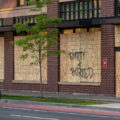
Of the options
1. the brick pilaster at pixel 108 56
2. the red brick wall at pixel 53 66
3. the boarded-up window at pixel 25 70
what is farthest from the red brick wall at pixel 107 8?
the boarded-up window at pixel 25 70

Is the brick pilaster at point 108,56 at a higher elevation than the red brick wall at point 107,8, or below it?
below

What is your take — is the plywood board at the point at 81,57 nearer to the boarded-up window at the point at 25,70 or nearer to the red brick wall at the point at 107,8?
the red brick wall at the point at 107,8

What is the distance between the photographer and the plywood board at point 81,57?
3234 centimetres

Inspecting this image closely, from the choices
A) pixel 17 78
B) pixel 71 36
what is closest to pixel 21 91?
pixel 17 78

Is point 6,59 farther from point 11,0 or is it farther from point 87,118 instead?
point 87,118

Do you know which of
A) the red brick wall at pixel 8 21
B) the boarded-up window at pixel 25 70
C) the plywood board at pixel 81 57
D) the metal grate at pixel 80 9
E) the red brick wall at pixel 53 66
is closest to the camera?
the plywood board at pixel 81 57

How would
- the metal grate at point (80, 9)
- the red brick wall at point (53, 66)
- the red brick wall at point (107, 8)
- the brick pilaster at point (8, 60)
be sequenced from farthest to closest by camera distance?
the brick pilaster at point (8, 60) < the red brick wall at point (53, 66) < the metal grate at point (80, 9) < the red brick wall at point (107, 8)

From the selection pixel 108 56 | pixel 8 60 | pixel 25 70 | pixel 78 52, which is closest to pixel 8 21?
pixel 8 60

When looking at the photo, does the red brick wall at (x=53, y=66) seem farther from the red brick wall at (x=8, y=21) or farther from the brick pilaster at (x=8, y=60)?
the red brick wall at (x=8, y=21)

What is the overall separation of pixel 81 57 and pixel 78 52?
1.49 ft

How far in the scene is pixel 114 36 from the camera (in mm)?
31172

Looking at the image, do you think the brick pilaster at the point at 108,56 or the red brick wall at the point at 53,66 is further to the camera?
the red brick wall at the point at 53,66

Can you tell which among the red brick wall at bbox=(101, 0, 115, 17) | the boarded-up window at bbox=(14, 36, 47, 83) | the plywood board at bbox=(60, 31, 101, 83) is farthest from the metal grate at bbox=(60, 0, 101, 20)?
the boarded-up window at bbox=(14, 36, 47, 83)

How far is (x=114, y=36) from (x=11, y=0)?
1082cm
